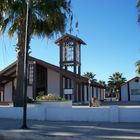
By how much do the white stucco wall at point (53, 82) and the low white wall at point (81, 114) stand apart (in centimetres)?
2500

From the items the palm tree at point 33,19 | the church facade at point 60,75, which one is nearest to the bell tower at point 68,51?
the church facade at point 60,75

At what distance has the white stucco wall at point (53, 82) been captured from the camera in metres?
48.9

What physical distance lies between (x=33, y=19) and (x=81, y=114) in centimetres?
830

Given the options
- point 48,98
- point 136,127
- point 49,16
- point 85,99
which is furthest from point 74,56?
point 136,127

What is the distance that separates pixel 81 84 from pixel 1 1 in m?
27.3

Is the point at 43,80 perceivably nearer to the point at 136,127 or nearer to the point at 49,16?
the point at 49,16

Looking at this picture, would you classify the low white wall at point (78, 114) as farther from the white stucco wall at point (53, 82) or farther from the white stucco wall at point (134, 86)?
the white stucco wall at point (134, 86)

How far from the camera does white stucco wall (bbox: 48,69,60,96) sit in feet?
161

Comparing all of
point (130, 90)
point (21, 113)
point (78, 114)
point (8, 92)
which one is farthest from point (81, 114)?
point (130, 90)

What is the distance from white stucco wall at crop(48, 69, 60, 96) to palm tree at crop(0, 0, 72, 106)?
21.4 metres

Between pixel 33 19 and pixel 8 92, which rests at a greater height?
pixel 33 19

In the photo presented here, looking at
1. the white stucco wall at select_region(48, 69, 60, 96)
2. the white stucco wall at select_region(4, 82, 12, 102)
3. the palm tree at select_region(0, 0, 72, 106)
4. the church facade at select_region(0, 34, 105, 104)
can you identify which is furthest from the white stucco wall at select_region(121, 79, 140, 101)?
the palm tree at select_region(0, 0, 72, 106)

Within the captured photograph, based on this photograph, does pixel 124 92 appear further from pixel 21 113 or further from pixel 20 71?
pixel 21 113

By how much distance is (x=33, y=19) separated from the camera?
26.6 m
